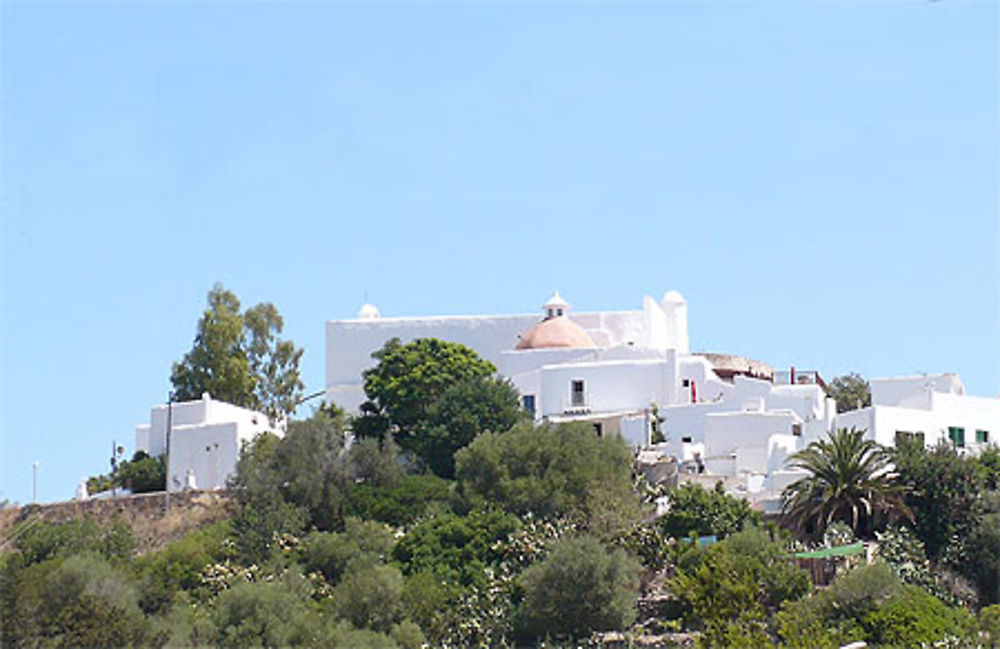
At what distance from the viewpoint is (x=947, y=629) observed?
3981 cm

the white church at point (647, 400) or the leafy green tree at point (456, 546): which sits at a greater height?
the white church at point (647, 400)

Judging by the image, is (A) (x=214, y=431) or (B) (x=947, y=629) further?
(A) (x=214, y=431)

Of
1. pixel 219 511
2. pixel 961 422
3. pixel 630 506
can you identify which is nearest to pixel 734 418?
pixel 961 422

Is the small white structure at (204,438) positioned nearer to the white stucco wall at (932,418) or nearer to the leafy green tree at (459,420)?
the leafy green tree at (459,420)

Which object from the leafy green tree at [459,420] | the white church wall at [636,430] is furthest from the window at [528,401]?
the leafy green tree at [459,420]

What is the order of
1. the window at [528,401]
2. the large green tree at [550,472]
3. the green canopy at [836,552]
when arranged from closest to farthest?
the green canopy at [836,552]
the large green tree at [550,472]
the window at [528,401]

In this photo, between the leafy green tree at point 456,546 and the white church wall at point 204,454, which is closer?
the leafy green tree at point 456,546

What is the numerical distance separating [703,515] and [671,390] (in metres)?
12.4

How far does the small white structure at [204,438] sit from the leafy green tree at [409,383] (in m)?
2.82

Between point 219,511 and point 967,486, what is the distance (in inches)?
700

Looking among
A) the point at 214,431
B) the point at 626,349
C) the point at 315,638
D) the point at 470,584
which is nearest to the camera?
the point at 315,638

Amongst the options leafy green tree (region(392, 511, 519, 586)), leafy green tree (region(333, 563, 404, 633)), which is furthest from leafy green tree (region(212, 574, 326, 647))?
leafy green tree (region(392, 511, 519, 586))

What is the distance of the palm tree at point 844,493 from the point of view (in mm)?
44375

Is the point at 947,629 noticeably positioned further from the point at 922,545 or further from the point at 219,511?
the point at 219,511
